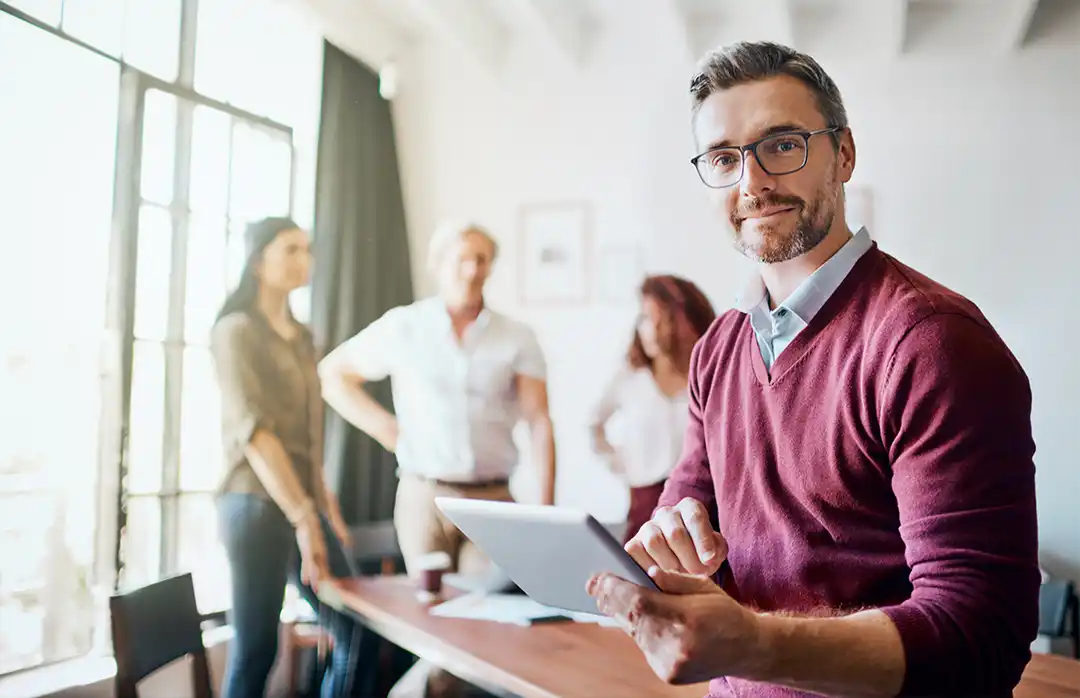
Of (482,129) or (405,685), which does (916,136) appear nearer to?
(482,129)

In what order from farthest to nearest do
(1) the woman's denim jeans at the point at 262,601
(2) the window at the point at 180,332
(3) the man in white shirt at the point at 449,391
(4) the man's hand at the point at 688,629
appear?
(3) the man in white shirt at the point at 449,391
(1) the woman's denim jeans at the point at 262,601
(2) the window at the point at 180,332
(4) the man's hand at the point at 688,629

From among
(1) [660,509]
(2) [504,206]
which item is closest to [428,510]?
(2) [504,206]

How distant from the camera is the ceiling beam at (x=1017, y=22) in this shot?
4.92 feet

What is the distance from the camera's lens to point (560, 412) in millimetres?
2061

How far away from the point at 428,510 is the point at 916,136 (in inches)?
56.7

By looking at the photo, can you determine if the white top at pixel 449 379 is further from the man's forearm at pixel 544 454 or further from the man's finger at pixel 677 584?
the man's finger at pixel 677 584

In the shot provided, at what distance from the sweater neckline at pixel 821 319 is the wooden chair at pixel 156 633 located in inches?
51.3

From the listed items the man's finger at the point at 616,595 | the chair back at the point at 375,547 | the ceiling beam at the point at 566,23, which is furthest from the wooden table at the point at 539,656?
the ceiling beam at the point at 566,23

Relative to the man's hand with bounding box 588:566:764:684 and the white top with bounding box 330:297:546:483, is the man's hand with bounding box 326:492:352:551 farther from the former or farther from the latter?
the man's hand with bounding box 588:566:764:684

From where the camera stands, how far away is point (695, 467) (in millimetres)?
1339

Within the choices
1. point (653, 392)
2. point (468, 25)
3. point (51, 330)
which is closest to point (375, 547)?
point (653, 392)

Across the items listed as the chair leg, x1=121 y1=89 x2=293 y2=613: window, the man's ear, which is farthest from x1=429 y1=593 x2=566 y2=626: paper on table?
the man's ear

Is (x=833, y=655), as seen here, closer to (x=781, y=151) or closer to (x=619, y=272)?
(x=781, y=151)

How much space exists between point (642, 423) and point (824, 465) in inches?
36.6
